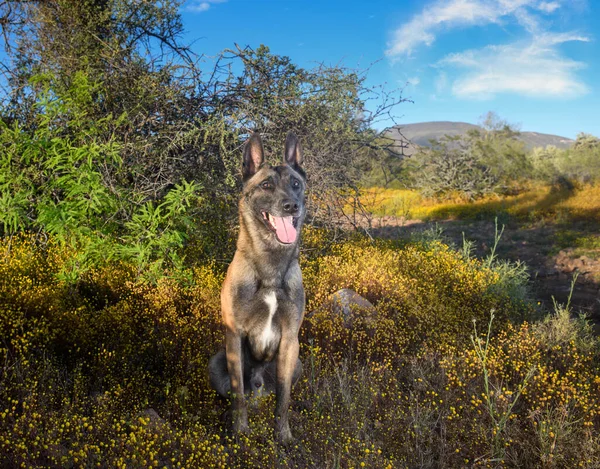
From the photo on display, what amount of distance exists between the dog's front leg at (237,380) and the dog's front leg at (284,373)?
10.5 inches

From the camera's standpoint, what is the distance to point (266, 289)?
10.5 feet

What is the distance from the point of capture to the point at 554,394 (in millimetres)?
3826

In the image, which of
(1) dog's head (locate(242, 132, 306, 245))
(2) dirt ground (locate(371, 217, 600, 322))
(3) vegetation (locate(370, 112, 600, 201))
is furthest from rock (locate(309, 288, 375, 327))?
(3) vegetation (locate(370, 112, 600, 201))

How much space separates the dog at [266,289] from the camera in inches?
125

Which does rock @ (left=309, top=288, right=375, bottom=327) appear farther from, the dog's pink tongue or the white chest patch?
the dog's pink tongue

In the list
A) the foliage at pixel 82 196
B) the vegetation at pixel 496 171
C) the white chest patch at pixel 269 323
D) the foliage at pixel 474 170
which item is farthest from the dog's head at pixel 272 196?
the foliage at pixel 474 170

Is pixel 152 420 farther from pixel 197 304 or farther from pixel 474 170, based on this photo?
pixel 474 170

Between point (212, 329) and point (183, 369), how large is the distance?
2.36ft

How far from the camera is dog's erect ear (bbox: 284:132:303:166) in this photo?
353 centimetres

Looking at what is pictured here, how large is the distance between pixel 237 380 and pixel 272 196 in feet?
4.67

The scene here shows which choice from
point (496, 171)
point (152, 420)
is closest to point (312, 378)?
point (152, 420)

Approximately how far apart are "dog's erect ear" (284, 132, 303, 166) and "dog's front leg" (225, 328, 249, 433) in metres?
1.47

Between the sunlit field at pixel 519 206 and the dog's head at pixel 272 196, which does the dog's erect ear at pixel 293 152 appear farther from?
the sunlit field at pixel 519 206

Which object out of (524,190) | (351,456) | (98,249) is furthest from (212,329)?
(524,190)
